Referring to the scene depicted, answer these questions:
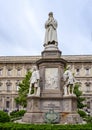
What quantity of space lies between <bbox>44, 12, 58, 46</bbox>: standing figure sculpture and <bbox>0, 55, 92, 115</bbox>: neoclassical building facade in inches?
1906

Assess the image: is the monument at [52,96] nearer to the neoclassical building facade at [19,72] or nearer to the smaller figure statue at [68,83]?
the smaller figure statue at [68,83]

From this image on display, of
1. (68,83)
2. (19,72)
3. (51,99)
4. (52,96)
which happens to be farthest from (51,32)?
(19,72)

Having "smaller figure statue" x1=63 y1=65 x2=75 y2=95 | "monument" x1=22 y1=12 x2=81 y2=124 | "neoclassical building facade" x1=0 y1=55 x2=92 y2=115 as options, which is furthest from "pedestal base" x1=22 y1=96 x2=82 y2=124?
"neoclassical building facade" x1=0 y1=55 x2=92 y2=115

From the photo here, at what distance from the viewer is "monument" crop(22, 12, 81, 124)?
59.5 ft

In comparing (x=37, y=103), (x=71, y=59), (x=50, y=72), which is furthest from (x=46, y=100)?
(x=71, y=59)

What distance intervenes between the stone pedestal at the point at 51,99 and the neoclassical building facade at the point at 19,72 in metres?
49.9

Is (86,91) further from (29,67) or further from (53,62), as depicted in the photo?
(53,62)

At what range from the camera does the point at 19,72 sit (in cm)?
7369

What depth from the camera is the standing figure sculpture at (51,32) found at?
2117 centimetres

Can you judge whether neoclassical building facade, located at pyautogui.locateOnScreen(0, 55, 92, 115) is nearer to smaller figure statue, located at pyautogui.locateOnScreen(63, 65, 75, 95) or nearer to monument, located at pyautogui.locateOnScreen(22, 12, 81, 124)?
monument, located at pyautogui.locateOnScreen(22, 12, 81, 124)

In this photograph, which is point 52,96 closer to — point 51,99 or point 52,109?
point 51,99

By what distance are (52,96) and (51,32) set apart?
16.5 ft

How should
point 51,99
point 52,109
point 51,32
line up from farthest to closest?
1. point 51,32
2. point 51,99
3. point 52,109

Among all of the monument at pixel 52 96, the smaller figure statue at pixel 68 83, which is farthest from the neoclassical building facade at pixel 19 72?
the smaller figure statue at pixel 68 83
